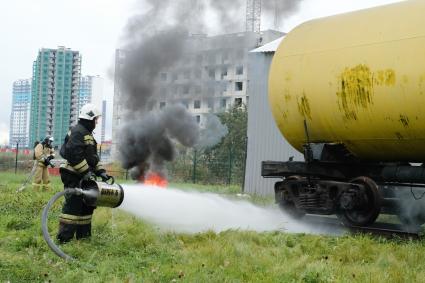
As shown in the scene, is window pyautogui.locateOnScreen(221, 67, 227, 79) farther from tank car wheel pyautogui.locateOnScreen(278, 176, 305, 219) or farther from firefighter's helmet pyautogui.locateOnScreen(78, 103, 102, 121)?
firefighter's helmet pyautogui.locateOnScreen(78, 103, 102, 121)

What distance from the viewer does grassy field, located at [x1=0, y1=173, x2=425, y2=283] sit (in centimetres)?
521

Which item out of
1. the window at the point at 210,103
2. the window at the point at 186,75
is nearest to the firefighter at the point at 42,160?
the window at the point at 186,75

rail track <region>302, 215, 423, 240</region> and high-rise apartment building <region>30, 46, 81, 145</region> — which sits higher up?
high-rise apartment building <region>30, 46, 81, 145</region>

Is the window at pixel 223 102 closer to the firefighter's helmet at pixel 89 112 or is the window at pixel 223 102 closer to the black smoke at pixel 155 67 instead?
the black smoke at pixel 155 67

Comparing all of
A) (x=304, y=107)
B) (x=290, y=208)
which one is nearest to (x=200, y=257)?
(x=304, y=107)

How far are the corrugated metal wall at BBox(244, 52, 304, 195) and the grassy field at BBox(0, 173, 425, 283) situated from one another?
8095mm

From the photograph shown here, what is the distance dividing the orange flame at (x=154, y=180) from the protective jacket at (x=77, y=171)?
4789mm

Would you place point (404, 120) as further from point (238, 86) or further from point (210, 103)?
point (238, 86)

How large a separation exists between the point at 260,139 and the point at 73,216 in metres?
10.1

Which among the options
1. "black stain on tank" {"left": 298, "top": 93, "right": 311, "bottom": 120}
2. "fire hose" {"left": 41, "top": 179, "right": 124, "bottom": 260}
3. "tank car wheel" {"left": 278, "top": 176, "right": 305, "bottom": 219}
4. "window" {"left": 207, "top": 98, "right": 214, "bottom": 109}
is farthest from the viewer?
"window" {"left": 207, "top": 98, "right": 214, "bottom": 109}

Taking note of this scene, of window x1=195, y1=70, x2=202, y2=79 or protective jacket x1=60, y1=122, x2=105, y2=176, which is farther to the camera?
window x1=195, y1=70, x2=202, y2=79

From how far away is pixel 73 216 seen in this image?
273 inches

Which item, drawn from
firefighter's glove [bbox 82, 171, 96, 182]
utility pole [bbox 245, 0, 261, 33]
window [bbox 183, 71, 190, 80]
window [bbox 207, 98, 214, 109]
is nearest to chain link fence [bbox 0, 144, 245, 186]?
window [bbox 207, 98, 214, 109]

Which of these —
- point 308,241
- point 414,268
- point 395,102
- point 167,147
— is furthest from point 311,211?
point 167,147
